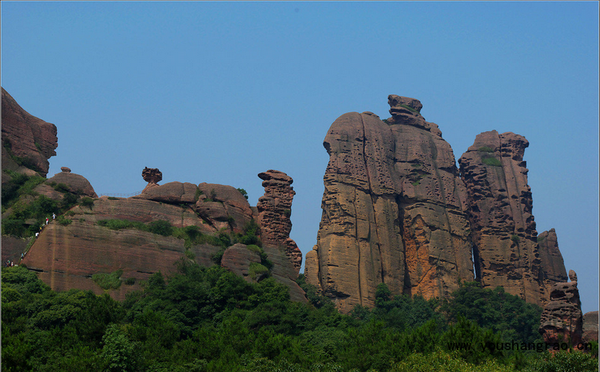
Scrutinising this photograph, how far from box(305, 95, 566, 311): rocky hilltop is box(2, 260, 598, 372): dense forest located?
374 inches

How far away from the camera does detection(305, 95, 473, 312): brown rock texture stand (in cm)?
6906

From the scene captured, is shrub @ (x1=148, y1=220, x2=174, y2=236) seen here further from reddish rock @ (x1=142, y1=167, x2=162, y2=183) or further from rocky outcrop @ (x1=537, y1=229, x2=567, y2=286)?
rocky outcrop @ (x1=537, y1=229, x2=567, y2=286)

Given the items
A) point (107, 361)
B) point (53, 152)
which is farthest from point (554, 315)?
point (53, 152)

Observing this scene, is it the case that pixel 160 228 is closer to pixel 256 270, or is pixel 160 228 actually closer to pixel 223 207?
pixel 223 207

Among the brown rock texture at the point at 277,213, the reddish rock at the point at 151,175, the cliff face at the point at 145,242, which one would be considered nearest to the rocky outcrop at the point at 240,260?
the cliff face at the point at 145,242

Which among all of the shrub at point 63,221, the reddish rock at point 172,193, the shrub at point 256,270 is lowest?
the shrub at point 256,270

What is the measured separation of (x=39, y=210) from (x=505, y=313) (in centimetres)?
4059

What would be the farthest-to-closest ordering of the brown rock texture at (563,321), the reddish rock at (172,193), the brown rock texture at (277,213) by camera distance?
the brown rock texture at (277,213) → the reddish rock at (172,193) → the brown rock texture at (563,321)

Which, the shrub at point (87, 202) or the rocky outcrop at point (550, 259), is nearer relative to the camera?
the shrub at point (87, 202)

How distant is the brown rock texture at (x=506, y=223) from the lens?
76.8 meters

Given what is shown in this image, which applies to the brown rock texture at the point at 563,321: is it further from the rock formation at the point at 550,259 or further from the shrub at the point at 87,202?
the rock formation at the point at 550,259

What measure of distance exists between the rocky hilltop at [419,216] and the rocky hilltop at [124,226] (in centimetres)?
704

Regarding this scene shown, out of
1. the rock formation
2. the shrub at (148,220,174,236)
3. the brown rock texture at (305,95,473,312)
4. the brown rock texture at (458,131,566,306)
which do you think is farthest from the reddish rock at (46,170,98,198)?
the rock formation

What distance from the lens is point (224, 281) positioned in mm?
54344
